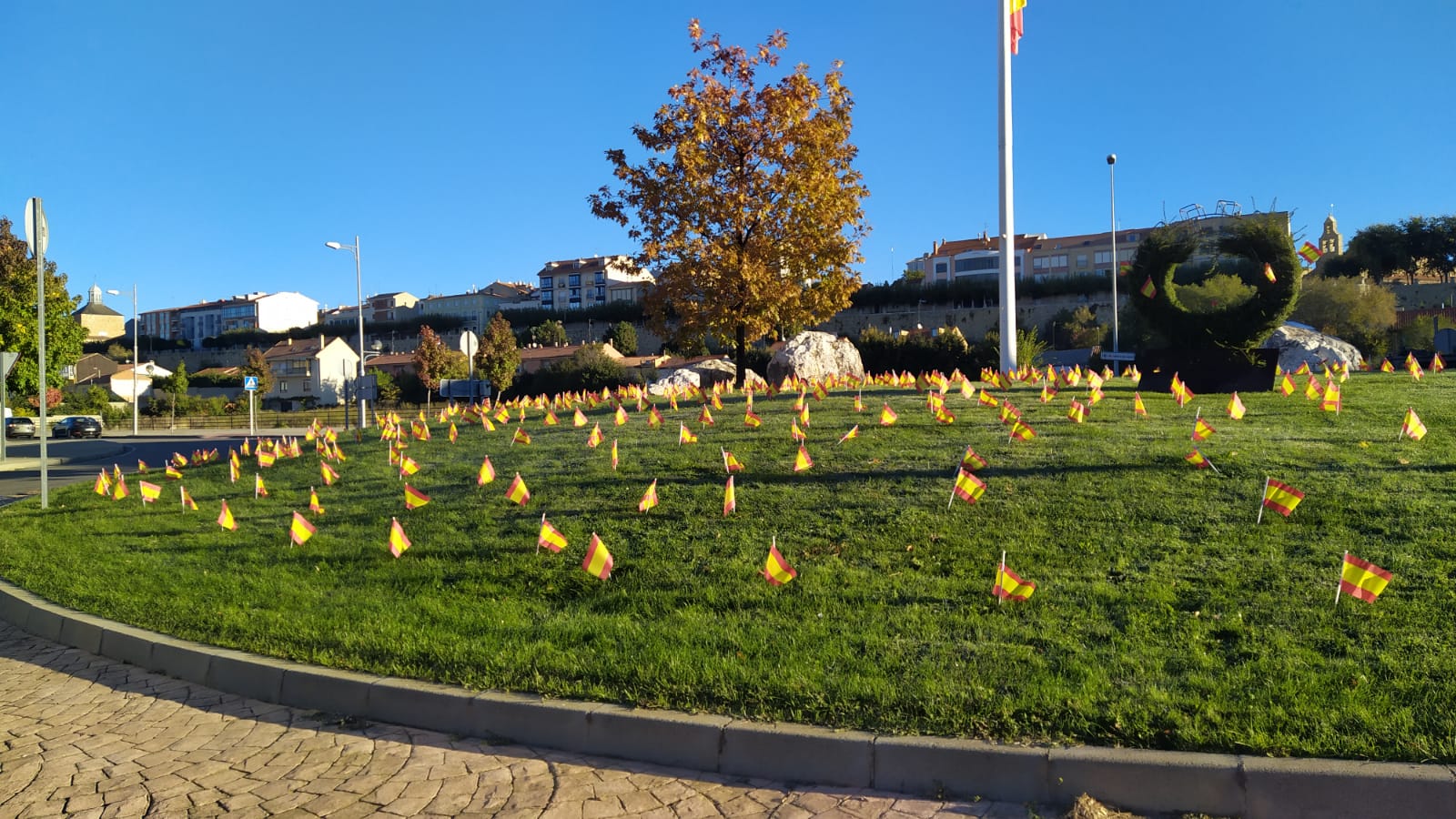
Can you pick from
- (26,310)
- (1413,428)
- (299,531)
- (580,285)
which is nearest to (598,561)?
(299,531)

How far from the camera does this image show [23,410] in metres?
45.1

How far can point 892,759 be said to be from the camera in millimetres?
3850

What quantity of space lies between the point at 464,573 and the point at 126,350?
117 metres

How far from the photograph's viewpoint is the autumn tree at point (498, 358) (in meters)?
52.0

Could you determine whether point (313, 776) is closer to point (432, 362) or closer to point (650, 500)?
point (650, 500)

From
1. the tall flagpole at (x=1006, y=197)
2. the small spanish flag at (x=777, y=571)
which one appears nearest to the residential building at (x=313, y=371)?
the tall flagpole at (x=1006, y=197)

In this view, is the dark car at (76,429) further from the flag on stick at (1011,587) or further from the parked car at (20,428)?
the flag on stick at (1011,587)

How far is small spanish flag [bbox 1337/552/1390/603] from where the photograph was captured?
468 centimetres

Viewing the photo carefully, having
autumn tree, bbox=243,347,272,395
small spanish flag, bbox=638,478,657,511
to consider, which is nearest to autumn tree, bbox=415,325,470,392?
autumn tree, bbox=243,347,272,395

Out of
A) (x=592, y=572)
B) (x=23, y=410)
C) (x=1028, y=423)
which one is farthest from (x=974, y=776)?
(x=23, y=410)

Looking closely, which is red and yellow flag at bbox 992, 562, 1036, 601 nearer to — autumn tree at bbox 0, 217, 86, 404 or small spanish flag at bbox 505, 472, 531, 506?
small spanish flag at bbox 505, 472, 531, 506

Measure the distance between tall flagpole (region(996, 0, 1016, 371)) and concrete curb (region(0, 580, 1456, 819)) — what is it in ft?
44.1

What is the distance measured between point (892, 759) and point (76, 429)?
50.9 meters

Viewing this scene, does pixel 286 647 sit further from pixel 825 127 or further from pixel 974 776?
pixel 825 127
